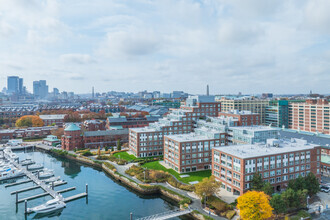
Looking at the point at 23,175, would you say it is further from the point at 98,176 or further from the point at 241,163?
the point at 241,163

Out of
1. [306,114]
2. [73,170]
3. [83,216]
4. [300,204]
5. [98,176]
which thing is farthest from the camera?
[306,114]

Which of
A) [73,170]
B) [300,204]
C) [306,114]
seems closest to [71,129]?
[73,170]

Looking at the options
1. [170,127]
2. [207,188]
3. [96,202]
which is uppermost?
[170,127]

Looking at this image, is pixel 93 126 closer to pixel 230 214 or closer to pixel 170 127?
pixel 170 127

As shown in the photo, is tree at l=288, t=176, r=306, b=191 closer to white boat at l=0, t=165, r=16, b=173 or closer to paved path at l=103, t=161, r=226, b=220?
paved path at l=103, t=161, r=226, b=220

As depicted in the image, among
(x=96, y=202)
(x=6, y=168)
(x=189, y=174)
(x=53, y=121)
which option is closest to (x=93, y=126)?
(x=53, y=121)

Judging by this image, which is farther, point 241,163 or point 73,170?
point 73,170

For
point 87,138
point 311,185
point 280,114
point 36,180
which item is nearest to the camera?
point 311,185
